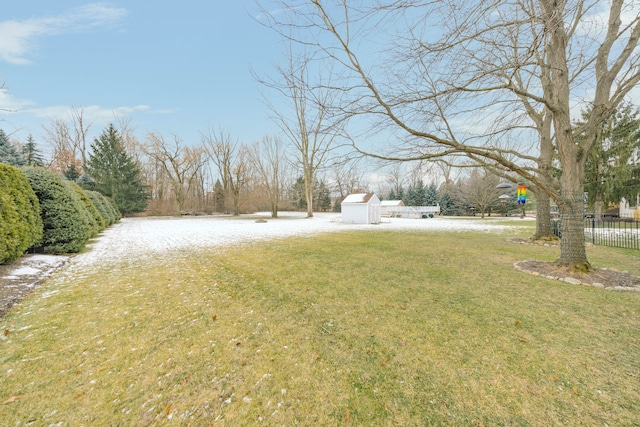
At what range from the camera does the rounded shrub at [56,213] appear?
634 cm

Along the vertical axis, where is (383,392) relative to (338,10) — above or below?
below

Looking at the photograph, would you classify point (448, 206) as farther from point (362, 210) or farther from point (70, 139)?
point (70, 139)

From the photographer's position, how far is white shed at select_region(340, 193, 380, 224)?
19.4 metres

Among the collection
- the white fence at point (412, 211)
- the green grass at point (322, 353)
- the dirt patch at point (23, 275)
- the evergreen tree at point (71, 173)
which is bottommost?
the green grass at point (322, 353)

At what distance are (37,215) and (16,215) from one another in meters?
0.98

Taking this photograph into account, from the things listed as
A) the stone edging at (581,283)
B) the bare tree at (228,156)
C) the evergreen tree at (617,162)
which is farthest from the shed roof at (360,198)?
the bare tree at (228,156)

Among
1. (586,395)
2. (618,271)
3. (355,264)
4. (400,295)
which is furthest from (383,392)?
(618,271)

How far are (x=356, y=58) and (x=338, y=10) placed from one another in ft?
2.56

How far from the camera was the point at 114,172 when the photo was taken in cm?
2598

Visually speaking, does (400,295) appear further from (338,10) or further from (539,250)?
(539,250)

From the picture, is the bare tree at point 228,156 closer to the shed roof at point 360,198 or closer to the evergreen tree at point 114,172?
the evergreen tree at point 114,172

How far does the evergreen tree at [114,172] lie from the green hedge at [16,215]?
24.5 meters

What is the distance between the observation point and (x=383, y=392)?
6.04 feet

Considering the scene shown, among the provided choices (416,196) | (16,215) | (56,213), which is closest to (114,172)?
(56,213)
